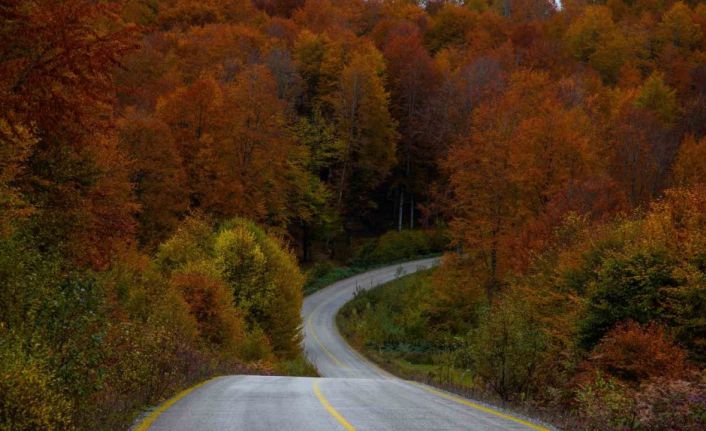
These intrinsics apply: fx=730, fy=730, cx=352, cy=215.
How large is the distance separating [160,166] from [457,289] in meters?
19.2

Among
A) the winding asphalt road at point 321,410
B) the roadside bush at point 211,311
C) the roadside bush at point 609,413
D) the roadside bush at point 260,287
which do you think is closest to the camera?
the winding asphalt road at point 321,410

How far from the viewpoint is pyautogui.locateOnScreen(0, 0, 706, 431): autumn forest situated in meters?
11.3

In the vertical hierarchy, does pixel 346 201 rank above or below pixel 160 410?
above

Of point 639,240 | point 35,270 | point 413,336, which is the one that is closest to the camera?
point 35,270

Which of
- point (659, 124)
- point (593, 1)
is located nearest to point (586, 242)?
point (659, 124)

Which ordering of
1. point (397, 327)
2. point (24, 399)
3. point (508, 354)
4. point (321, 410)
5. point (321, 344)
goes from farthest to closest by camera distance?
1. point (397, 327)
2. point (321, 344)
3. point (508, 354)
4. point (321, 410)
5. point (24, 399)

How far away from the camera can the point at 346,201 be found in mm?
70062

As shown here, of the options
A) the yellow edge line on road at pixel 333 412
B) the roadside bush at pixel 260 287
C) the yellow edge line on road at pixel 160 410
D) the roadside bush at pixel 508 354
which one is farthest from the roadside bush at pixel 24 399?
the roadside bush at pixel 260 287

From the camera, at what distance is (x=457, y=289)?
4322 centimetres

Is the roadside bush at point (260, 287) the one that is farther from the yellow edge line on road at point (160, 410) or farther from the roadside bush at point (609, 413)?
the roadside bush at point (609, 413)

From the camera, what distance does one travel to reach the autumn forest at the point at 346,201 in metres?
11.3

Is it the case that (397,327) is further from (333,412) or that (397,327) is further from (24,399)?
(24,399)

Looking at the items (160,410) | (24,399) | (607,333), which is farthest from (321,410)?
(607,333)

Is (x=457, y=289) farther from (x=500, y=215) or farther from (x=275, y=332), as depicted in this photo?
(x=275, y=332)
